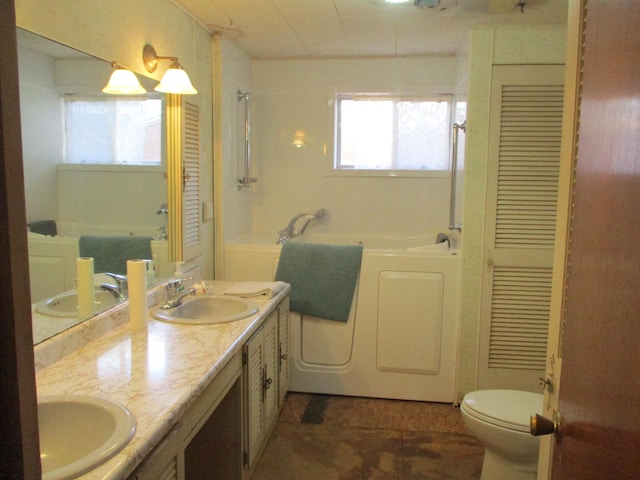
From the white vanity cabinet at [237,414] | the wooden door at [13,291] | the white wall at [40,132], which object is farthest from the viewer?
the white vanity cabinet at [237,414]

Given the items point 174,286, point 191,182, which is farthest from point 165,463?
point 191,182

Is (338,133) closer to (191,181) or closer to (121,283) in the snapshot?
(191,181)

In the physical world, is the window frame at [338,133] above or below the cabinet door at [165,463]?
above

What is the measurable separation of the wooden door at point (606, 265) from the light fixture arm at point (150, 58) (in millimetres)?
1797

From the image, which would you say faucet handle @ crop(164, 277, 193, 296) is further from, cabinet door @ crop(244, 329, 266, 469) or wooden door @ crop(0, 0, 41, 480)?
wooden door @ crop(0, 0, 41, 480)

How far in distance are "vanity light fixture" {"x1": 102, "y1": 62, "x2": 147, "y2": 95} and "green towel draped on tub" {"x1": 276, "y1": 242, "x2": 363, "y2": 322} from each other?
136 centimetres

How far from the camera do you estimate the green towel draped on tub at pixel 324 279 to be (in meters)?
3.07

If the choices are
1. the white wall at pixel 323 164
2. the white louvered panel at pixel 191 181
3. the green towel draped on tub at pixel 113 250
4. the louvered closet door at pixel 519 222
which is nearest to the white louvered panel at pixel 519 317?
the louvered closet door at pixel 519 222

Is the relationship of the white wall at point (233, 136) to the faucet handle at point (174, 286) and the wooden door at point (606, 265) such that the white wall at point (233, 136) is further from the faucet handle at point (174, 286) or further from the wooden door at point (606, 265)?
the wooden door at point (606, 265)

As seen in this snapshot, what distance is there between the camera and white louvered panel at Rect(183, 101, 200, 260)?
8.57 ft

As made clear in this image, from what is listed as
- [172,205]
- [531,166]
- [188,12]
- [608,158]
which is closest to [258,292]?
[172,205]

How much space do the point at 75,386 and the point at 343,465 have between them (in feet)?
4.81

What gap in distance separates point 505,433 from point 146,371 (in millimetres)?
1356

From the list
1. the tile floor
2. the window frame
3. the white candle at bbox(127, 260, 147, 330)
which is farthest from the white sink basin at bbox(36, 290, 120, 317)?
the window frame
